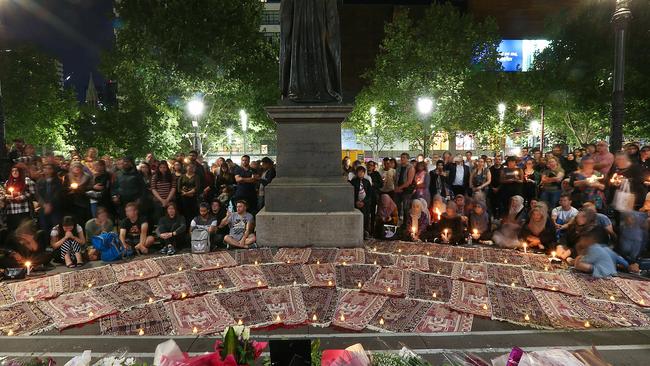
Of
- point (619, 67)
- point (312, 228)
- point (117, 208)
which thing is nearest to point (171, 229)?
point (117, 208)

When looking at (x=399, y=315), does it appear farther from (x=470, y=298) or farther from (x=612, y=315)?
(x=612, y=315)

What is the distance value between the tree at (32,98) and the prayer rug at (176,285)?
38233 mm

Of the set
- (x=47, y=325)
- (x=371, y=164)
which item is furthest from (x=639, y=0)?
(x=47, y=325)

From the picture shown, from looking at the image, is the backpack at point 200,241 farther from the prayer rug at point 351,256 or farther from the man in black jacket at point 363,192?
the man in black jacket at point 363,192

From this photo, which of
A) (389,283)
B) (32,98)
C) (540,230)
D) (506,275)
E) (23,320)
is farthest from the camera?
(32,98)

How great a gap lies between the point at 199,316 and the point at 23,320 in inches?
88.4

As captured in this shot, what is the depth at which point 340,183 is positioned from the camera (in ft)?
29.0

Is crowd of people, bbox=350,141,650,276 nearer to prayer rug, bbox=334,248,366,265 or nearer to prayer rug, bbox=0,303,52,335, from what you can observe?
prayer rug, bbox=334,248,366,265

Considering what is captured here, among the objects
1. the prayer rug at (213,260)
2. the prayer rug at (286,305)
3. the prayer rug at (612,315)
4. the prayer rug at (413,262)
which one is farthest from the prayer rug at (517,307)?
the prayer rug at (213,260)

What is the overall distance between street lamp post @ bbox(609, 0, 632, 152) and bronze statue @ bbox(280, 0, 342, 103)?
25.3 ft

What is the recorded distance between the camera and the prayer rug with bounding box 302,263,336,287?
6.85 meters

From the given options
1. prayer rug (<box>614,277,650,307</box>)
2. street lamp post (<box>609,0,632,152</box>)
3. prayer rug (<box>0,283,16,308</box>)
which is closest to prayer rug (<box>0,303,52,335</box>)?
prayer rug (<box>0,283,16,308</box>)

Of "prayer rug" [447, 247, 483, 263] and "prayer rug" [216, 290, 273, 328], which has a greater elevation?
"prayer rug" [447, 247, 483, 263]

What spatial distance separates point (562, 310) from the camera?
6.05 m
